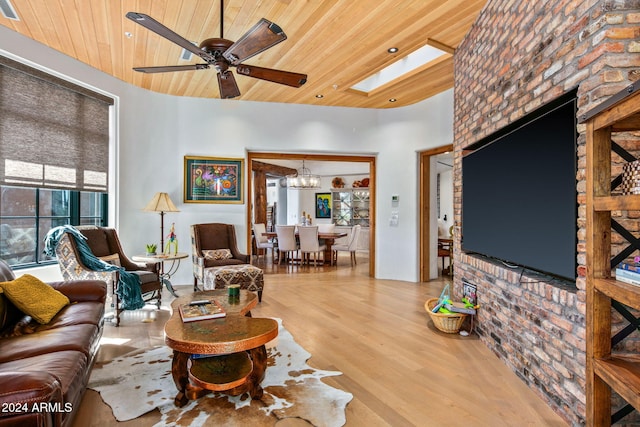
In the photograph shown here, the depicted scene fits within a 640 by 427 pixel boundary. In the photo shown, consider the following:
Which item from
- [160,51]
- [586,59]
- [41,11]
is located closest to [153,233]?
[160,51]

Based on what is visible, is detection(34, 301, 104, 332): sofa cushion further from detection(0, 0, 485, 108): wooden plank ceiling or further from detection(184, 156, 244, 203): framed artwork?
detection(184, 156, 244, 203): framed artwork

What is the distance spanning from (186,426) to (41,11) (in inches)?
151

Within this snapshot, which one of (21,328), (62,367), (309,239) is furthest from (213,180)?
(62,367)

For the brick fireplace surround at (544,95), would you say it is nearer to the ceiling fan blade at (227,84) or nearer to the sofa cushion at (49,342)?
the ceiling fan blade at (227,84)

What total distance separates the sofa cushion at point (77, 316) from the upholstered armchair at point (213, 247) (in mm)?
2047

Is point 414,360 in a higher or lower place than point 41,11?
lower

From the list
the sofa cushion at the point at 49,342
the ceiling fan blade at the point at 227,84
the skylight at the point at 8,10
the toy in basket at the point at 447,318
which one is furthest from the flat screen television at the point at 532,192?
the skylight at the point at 8,10

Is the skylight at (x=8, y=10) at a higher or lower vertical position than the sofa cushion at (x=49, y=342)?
higher

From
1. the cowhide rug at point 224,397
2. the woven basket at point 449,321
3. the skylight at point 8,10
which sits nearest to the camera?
the cowhide rug at point 224,397

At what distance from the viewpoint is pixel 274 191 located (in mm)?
11266

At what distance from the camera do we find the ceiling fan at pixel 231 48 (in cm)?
228

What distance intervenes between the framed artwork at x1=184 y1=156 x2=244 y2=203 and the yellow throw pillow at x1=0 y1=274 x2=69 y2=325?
321 centimetres

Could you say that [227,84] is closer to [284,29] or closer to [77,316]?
[284,29]

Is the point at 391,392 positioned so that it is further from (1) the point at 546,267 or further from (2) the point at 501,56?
(2) the point at 501,56
